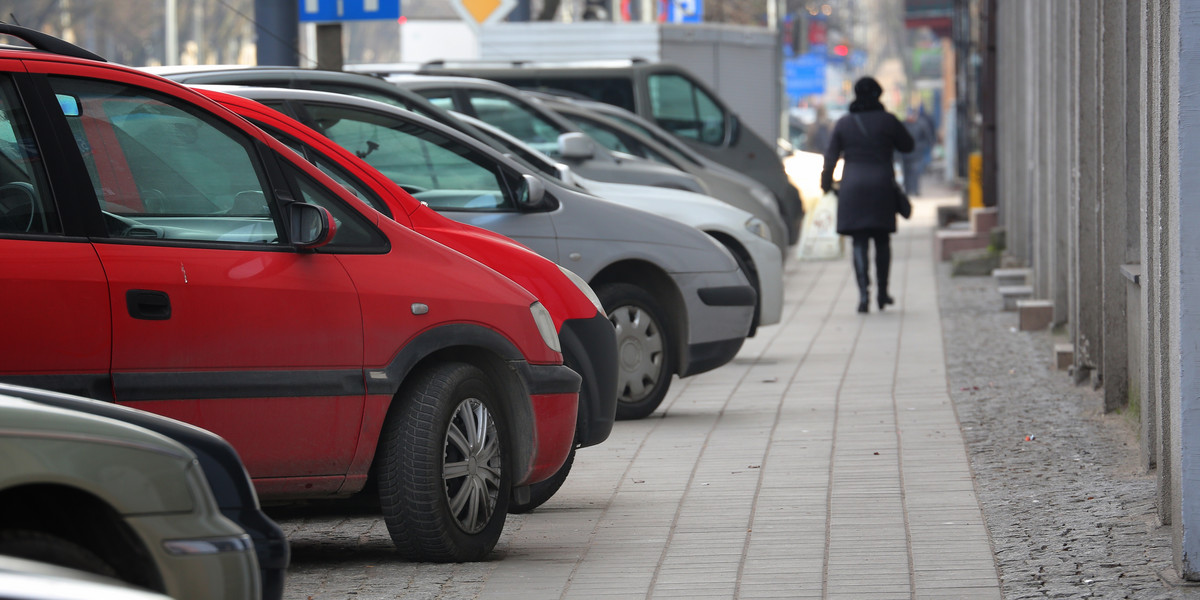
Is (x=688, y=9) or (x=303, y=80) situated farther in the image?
(x=688, y=9)

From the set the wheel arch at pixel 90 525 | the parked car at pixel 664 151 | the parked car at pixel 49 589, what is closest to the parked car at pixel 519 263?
the wheel arch at pixel 90 525

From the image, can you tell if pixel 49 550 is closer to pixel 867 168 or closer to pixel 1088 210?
pixel 1088 210

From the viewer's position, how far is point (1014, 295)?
49.0ft

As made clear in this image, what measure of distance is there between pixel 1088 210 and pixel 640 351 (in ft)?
8.28

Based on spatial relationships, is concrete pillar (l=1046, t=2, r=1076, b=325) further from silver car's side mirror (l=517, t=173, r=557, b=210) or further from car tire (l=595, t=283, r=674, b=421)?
silver car's side mirror (l=517, t=173, r=557, b=210)

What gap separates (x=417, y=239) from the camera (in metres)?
5.71

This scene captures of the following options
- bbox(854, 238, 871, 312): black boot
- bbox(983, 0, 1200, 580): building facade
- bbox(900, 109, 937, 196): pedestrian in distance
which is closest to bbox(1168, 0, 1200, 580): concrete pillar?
bbox(983, 0, 1200, 580): building facade

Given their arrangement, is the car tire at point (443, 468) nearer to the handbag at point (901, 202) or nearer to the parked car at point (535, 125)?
the parked car at point (535, 125)

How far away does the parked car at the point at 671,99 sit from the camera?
19188 millimetres

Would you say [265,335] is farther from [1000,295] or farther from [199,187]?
[1000,295]


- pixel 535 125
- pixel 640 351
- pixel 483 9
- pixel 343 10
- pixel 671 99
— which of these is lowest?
pixel 640 351

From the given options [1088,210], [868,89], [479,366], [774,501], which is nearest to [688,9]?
[868,89]

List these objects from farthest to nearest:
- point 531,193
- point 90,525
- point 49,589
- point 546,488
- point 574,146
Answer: point 574,146, point 531,193, point 546,488, point 90,525, point 49,589

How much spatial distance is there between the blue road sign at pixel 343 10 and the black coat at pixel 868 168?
4477mm
